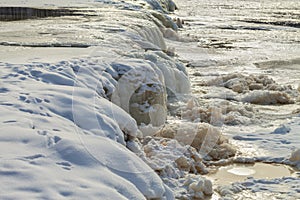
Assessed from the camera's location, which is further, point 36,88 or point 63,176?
point 36,88

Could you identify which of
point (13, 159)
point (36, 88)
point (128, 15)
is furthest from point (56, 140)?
point (128, 15)

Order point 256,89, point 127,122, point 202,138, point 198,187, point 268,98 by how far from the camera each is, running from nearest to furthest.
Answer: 1. point 198,187
2. point 127,122
3. point 202,138
4. point 268,98
5. point 256,89

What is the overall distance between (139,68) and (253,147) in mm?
1991

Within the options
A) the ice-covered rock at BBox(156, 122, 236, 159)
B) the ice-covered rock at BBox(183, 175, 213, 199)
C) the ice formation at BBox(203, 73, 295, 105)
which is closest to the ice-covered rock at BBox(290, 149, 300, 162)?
the ice-covered rock at BBox(156, 122, 236, 159)

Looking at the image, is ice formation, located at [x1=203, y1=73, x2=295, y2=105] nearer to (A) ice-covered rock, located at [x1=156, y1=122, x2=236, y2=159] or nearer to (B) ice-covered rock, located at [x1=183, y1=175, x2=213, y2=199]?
(A) ice-covered rock, located at [x1=156, y1=122, x2=236, y2=159]

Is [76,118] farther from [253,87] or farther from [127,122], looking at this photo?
[253,87]

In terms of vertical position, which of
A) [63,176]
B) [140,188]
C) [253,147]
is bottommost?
[253,147]

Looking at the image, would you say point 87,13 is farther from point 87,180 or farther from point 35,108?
point 87,180

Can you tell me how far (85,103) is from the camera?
4859 millimetres

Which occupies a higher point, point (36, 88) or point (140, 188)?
point (36, 88)

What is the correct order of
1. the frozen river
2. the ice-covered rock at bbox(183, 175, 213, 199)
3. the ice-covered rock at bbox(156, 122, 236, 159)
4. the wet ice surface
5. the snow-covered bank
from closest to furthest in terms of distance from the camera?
1. the snow-covered bank
2. the frozen river
3. the ice-covered rock at bbox(183, 175, 213, 199)
4. the wet ice surface
5. the ice-covered rock at bbox(156, 122, 236, 159)

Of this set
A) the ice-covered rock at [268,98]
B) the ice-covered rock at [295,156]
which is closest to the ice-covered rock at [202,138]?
the ice-covered rock at [295,156]

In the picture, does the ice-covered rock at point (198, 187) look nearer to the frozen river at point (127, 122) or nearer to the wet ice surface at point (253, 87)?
the frozen river at point (127, 122)

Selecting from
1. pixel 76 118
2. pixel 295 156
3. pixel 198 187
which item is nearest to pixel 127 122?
pixel 76 118
